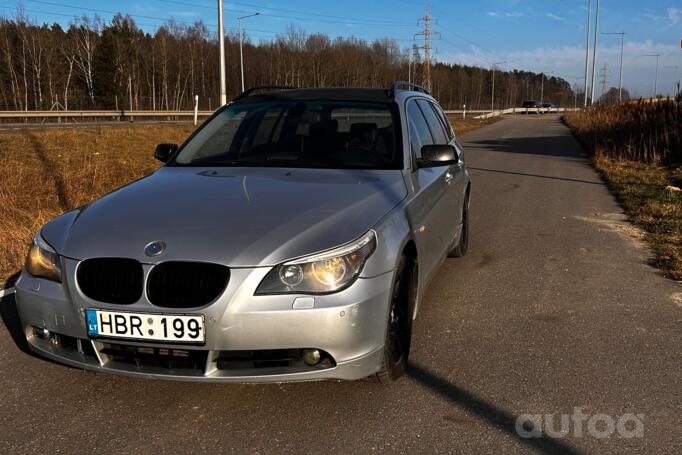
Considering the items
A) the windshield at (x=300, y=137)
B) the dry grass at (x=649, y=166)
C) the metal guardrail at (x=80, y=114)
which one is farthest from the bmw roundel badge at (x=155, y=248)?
the metal guardrail at (x=80, y=114)

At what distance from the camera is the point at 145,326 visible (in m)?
2.66

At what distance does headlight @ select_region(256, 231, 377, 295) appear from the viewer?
2.65 m

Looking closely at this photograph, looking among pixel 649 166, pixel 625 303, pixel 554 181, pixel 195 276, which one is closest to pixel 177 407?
pixel 195 276

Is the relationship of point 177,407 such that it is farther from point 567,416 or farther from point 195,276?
point 567,416

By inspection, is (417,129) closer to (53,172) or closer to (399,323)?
(399,323)

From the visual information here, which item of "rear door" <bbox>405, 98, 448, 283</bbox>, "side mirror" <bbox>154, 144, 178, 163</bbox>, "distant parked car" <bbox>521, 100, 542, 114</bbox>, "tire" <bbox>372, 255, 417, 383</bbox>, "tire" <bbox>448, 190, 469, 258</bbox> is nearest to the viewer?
"tire" <bbox>372, 255, 417, 383</bbox>

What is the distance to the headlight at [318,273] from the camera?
265cm

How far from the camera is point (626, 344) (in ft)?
12.8

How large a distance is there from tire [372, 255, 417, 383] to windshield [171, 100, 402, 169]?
35.4 inches

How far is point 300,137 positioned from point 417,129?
0.95 metres

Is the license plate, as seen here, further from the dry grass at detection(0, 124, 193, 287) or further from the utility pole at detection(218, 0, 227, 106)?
the utility pole at detection(218, 0, 227, 106)

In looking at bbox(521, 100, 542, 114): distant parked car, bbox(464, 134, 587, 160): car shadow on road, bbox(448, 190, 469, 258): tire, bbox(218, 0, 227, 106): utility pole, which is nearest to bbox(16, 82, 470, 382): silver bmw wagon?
bbox(448, 190, 469, 258): tire

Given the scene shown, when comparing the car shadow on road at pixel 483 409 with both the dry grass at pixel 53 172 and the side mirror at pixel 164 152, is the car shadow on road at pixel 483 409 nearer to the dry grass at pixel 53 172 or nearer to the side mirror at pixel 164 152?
the side mirror at pixel 164 152

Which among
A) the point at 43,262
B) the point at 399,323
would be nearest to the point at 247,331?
the point at 399,323
